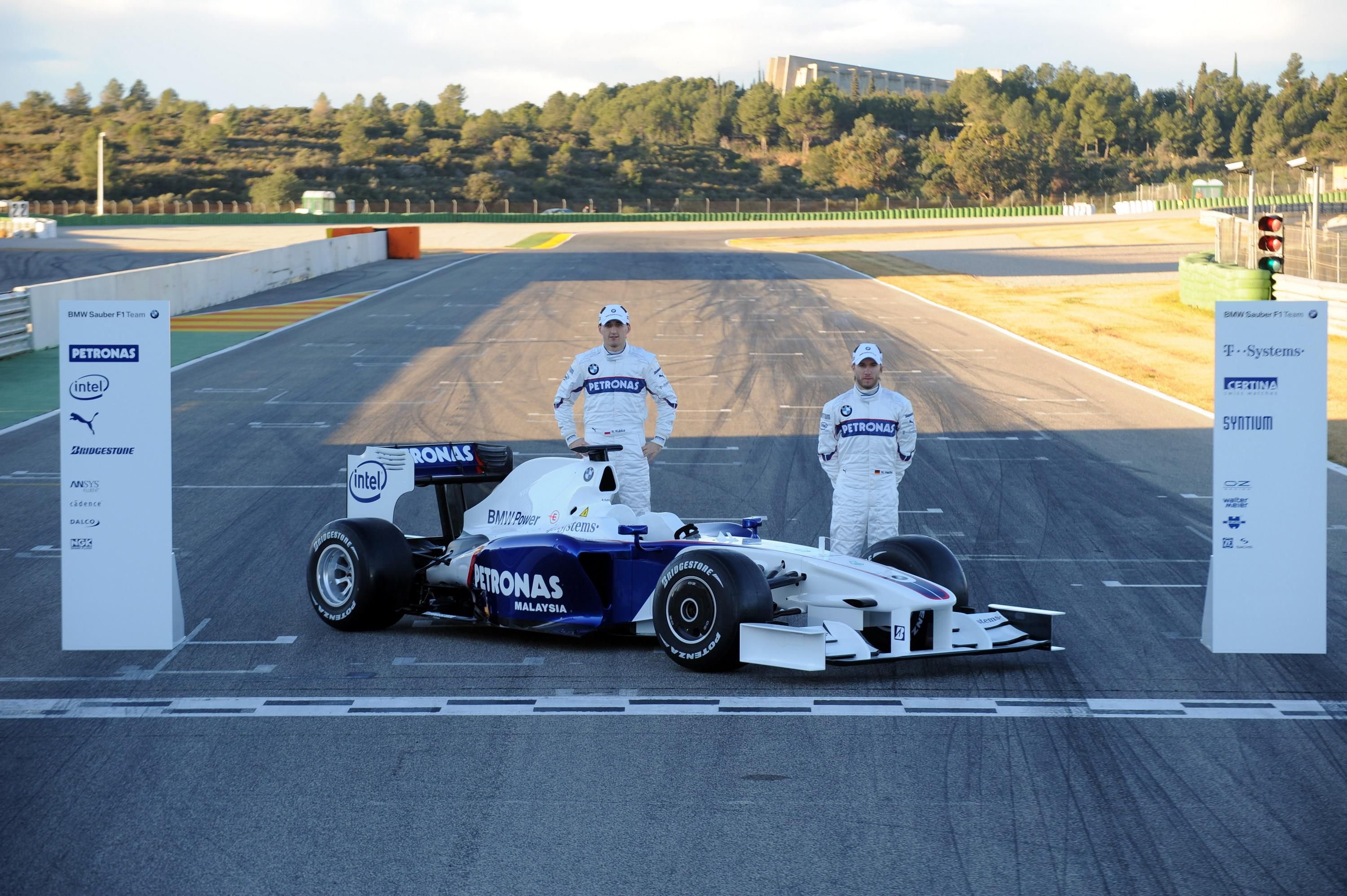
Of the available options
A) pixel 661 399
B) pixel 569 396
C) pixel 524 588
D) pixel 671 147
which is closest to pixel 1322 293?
pixel 661 399

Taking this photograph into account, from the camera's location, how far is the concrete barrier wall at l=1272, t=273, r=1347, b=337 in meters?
26.9

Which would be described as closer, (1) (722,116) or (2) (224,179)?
(2) (224,179)

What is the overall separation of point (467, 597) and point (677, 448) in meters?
7.52

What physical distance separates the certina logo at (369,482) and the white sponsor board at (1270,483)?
5538 millimetres

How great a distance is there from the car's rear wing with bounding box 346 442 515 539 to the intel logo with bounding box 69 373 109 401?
6.17 feet

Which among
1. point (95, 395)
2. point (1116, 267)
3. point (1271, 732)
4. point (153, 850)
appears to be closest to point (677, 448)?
point (95, 395)

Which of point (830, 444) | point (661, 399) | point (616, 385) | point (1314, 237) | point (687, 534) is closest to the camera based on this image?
point (687, 534)

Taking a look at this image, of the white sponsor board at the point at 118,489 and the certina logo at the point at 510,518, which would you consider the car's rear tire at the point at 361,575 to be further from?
the white sponsor board at the point at 118,489

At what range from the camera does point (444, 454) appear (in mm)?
10078

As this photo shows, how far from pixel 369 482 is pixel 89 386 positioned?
2.10 m

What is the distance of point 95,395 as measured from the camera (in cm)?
846

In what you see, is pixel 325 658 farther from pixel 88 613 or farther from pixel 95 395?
pixel 95 395

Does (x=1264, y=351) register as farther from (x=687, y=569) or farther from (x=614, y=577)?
(x=614, y=577)

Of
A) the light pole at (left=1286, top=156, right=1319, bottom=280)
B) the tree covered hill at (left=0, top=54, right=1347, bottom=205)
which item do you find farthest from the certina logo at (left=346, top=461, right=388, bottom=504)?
the tree covered hill at (left=0, top=54, right=1347, bottom=205)
